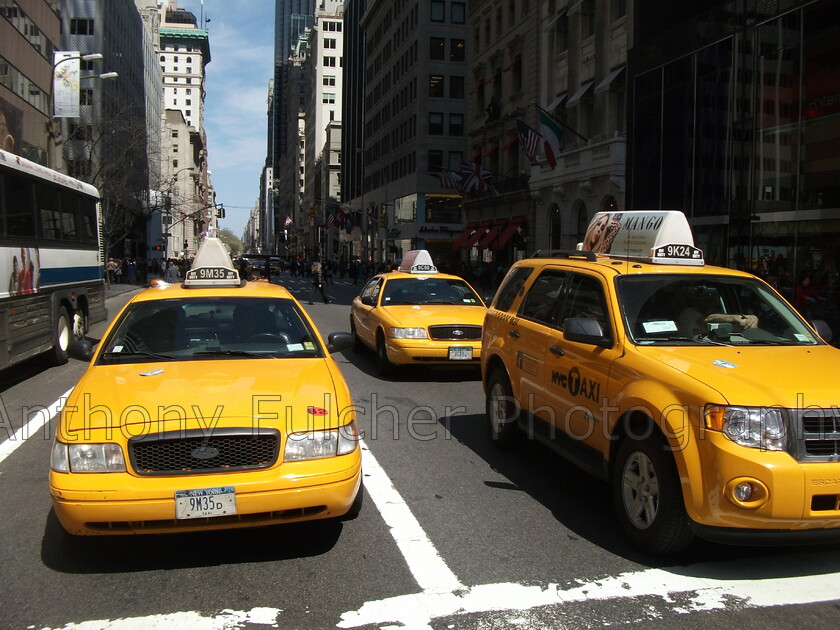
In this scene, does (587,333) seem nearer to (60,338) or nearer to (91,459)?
(91,459)

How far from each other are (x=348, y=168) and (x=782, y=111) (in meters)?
88.8

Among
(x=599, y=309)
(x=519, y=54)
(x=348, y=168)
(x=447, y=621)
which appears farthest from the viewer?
(x=348, y=168)

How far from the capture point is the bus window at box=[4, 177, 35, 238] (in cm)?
1084

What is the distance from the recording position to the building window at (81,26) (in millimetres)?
59003

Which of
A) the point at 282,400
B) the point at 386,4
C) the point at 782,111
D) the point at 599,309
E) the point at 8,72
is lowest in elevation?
the point at 282,400

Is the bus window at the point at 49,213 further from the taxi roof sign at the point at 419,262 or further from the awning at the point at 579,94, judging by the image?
the awning at the point at 579,94

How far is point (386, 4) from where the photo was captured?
78750mm

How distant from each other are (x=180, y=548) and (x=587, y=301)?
135 inches

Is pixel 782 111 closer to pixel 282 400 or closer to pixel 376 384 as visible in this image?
pixel 376 384

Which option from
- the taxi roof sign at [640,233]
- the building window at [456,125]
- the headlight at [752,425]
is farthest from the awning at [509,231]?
the headlight at [752,425]

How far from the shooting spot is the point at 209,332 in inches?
238

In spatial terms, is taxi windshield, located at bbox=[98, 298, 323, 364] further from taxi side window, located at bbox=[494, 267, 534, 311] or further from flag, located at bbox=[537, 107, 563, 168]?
flag, located at bbox=[537, 107, 563, 168]

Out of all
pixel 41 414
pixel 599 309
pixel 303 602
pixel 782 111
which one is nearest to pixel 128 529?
pixel 303 602

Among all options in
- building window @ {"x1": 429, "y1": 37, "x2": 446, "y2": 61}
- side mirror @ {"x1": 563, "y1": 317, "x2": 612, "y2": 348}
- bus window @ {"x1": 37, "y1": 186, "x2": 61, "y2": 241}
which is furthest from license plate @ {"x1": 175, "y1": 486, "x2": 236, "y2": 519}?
building window @ {"x1": 429, "y1": 37, "x2": 446, "y2": 61}
